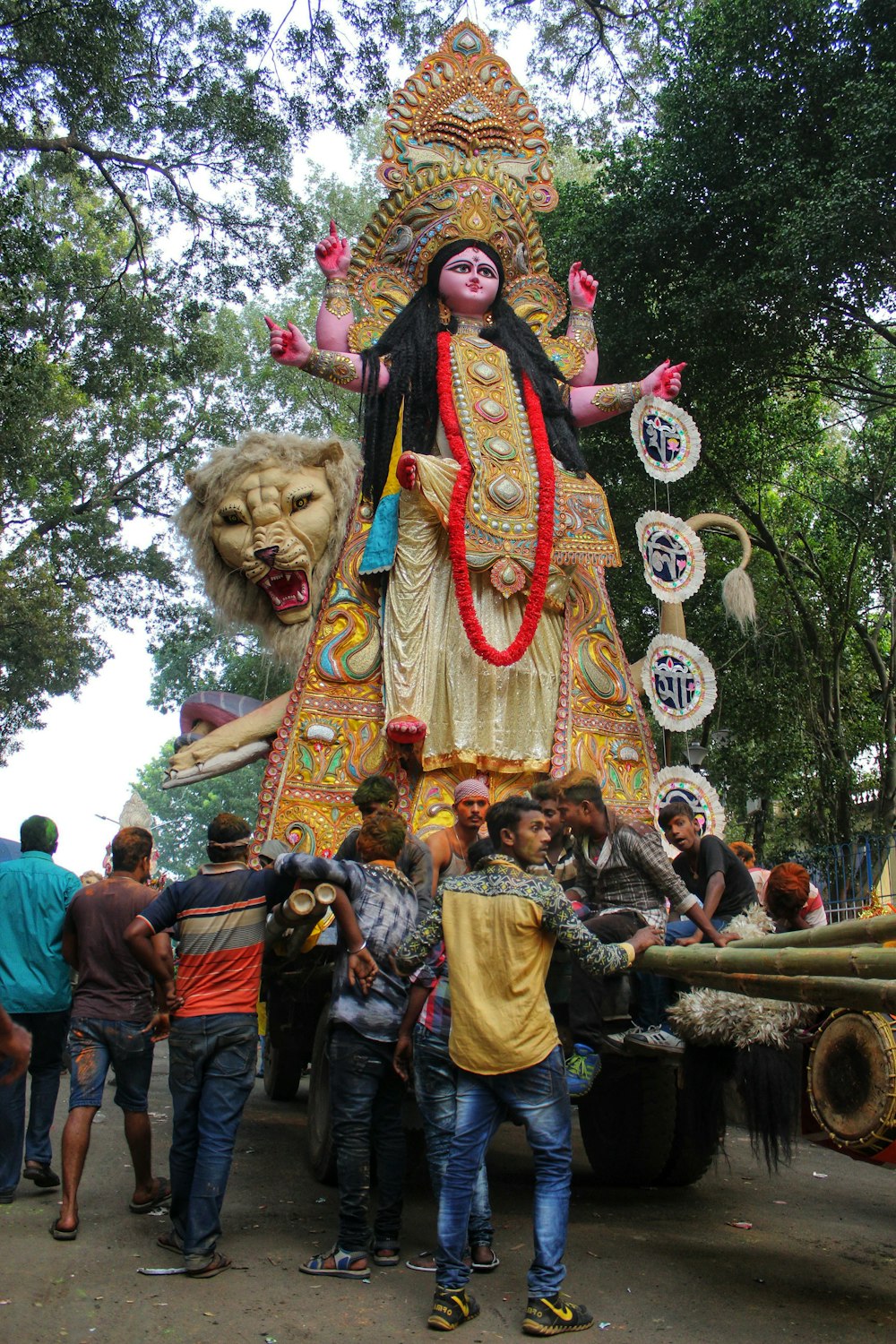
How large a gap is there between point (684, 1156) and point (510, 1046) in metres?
2.28

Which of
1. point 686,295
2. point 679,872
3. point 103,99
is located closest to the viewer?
point 679,872

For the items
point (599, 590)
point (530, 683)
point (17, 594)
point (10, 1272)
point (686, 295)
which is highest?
point (686, 295)

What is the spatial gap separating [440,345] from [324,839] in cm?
307

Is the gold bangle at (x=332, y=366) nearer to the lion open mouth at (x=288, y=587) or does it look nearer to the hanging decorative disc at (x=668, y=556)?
the lion open mouth at (x=288, y=587)

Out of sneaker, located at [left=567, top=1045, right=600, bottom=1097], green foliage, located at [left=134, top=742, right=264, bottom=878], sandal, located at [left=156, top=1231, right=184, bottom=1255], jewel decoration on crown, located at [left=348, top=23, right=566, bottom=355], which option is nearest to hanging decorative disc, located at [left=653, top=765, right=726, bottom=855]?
sneaker, located at [left=567, top=1045, right=600, bottom=1097]

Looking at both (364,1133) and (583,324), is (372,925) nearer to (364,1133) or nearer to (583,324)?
(364,1133)

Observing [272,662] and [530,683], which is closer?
[530,683]

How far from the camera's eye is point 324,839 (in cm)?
677

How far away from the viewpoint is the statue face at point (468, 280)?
26.6ft

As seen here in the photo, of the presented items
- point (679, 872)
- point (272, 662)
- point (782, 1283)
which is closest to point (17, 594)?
point (272, 662)

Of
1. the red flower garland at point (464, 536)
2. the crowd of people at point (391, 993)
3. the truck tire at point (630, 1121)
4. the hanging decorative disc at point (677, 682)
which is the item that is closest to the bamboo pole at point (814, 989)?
the crowd of people at point (391, 993)

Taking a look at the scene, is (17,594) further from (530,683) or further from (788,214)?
(530,683)

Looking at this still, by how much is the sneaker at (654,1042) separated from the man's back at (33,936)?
2478 mm

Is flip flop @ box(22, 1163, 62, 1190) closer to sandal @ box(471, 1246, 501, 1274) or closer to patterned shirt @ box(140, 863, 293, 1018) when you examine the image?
patterned shirt @ box(140, 863, 293, 1018)
